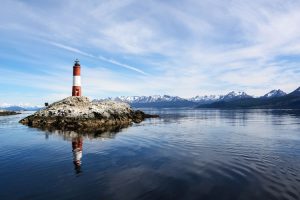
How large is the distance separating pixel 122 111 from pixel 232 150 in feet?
146

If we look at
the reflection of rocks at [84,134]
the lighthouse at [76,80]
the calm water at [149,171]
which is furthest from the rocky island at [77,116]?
the calm water at [149,171]

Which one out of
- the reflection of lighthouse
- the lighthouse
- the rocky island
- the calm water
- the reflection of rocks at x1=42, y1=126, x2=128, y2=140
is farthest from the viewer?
the lighthouse

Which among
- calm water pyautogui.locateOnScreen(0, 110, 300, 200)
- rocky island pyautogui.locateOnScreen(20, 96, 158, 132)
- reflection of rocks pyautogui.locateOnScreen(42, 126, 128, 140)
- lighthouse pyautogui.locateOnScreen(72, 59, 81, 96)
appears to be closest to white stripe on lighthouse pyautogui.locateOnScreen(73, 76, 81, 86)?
lighthouse pyautogui.locateOnScreen(72, 59, 81, 96)

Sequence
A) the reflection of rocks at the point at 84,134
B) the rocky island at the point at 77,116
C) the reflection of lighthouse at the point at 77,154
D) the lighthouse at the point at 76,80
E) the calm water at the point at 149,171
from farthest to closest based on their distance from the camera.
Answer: the lighthouse at the point at 76,80 < the rocky island at the point at 77,116 < the reflection of rocks at the point at 84,134 < the reflection of lighthouse at the point at 77,154 < the calm water at the point at 149,171

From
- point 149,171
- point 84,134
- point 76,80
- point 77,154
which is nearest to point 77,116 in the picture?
point 76,80

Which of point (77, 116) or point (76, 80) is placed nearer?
point (77, 116)

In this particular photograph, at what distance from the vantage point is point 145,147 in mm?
30172

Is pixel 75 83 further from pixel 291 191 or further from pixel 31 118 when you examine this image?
pixel 291 191

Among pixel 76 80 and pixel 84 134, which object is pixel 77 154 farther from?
pixel 76 80

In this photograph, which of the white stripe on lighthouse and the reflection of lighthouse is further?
the white stripe on lighthouse

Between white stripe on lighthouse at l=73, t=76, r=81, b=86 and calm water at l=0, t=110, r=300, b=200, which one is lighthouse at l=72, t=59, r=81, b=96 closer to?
white stripe on lighthouse at l=73, t=76, r=81, b=86

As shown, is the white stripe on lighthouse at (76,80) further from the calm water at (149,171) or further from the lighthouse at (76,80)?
the calm water at (149,171)

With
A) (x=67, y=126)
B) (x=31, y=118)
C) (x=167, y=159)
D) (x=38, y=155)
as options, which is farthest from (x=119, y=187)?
(x=31, y=118)

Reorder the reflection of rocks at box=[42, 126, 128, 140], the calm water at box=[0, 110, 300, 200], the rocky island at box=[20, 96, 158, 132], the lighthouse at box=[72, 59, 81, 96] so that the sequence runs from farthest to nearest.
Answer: the lighthouse at box=[72, 59, 81, 96] < the rocky island at box=[20, 96, 158, 132] < the reflection of rocks at box=[42, 126, 128, 140] < the calm water at box=[0, 110, 300, 200]
